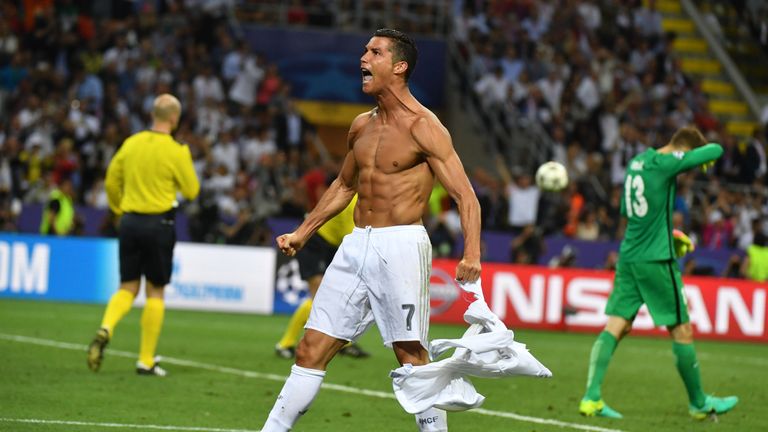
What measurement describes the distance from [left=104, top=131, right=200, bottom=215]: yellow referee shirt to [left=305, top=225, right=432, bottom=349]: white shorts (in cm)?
497

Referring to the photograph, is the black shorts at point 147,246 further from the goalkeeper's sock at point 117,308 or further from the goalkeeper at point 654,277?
the goalkeeper at point 654,277

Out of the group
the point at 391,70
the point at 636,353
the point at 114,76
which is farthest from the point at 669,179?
the point at 114,76

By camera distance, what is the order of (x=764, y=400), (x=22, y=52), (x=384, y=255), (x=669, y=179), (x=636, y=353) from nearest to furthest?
(x=384, y=255) < (x=669, y=179) < (x=764, y=400) < (x=636, y=353) < (x=22, y=52)

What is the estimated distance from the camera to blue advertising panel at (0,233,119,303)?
21.1m

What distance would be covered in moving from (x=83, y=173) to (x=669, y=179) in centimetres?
1564

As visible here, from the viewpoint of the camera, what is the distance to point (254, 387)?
11992 mm

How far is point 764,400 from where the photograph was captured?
1301 centimetres

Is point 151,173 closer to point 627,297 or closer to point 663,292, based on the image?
point 627,297

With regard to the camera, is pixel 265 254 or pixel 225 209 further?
pixel 225 209

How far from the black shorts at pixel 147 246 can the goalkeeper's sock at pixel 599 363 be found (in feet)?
12.8

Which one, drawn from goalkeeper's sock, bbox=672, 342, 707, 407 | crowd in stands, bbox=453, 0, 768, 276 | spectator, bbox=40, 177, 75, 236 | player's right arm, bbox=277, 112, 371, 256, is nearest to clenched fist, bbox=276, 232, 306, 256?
player's right arm, bbox=277, 112, 371, 256

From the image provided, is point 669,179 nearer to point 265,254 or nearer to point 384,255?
point 384,255

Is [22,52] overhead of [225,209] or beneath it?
overhead

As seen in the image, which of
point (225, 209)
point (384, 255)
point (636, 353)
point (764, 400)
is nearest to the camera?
point (384, 255)
